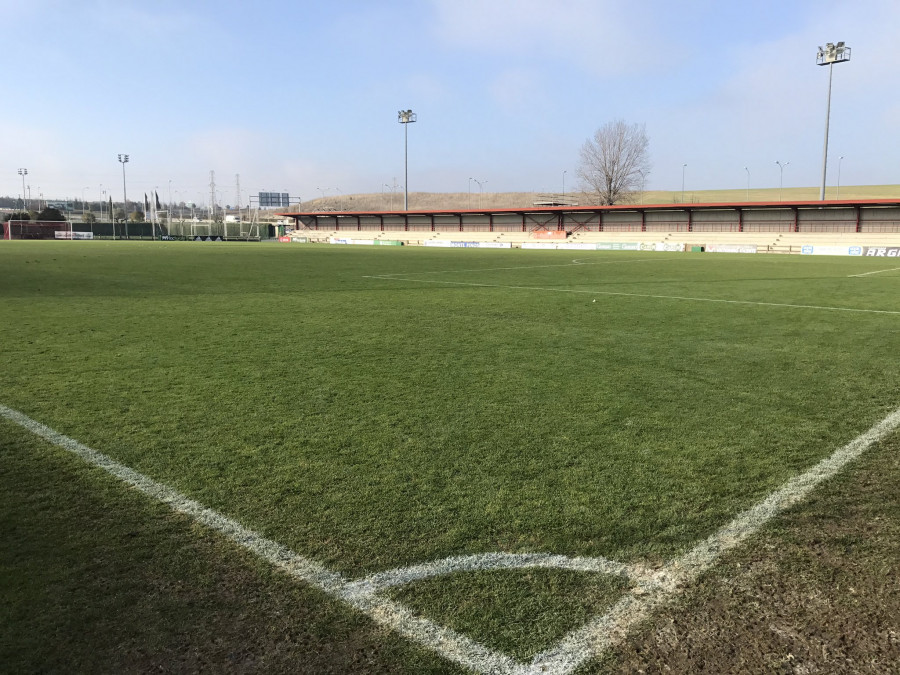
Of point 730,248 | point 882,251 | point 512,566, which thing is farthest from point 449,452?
point 730,248

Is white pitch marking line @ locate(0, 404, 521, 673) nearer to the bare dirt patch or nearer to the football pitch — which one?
the football pitch

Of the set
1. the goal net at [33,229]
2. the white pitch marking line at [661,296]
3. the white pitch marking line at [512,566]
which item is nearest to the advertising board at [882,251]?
the white pitch marking line at [661,296]

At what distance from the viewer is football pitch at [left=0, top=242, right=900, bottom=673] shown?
2.41 meters

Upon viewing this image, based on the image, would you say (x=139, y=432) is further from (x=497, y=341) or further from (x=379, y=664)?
(x=497, y=341)

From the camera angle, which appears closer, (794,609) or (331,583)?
(794,609)

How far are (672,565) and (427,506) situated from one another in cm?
115

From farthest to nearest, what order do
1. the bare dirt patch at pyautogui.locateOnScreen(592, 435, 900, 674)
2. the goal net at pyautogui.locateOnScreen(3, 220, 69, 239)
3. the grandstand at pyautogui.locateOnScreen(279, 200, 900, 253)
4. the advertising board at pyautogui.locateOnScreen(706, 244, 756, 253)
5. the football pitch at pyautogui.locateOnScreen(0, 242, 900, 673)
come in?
the goal net at pyautogui.locateOnScreen(3, 220, 69, 239), the advertising board at pyautogui.locateOnScreen(706, 244, 756, 253), the grandstand at pyautogui.locateOnScreen(279, 200, 900, 253), the football pitch at pyautogui.locateOnScreen(0, 242, 900, 673), the bare dirt patch at pyautogui.locateOnScreen(592, 435, 900, 674)

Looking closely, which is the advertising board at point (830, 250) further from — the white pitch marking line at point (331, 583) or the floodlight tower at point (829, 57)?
the white pitch marking line at point (331, 583)

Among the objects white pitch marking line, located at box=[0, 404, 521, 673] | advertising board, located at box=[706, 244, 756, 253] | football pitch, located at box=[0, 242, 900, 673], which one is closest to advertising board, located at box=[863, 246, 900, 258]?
advertising board, located at box=[706, 244, 756, 253]

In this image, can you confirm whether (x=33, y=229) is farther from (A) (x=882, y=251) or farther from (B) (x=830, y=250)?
(A) (x=882, y=251)

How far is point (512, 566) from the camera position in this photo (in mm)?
2596

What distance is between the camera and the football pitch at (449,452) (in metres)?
2.41

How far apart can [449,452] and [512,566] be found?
1.36 m

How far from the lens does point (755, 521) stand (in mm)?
3006
